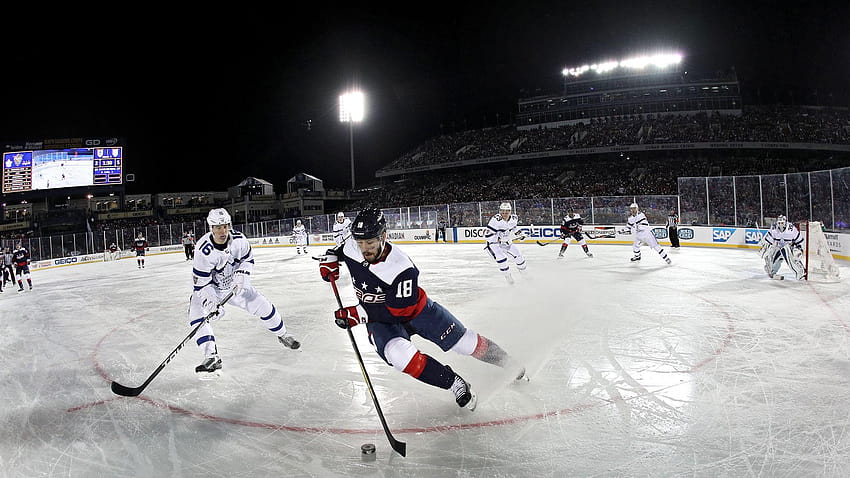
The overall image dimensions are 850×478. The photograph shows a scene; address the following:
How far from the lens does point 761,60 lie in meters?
36.9

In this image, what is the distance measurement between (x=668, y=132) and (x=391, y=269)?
36637 millimetres

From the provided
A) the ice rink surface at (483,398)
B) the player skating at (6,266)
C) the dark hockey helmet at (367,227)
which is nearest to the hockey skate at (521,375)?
the ice rink surface at (483,398)

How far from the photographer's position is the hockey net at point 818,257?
31.0ft

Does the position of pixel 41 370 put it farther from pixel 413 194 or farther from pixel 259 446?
pixel 413 194

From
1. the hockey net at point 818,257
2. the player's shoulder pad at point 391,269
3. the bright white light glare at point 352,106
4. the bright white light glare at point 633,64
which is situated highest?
the bright white light glare at point 633,64

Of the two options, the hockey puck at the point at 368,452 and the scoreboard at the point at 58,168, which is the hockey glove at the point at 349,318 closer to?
the hockey puck at the point at 368,452

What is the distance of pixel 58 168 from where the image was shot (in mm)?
25141

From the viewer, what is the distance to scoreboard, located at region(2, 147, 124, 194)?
2456 centimetres

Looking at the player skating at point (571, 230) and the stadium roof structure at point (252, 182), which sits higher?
the stadium roof structure at point (252, 182)

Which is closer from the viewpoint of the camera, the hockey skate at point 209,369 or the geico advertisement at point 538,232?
the hockey skate at point 209,369

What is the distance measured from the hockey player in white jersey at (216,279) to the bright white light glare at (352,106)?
33.3 metres

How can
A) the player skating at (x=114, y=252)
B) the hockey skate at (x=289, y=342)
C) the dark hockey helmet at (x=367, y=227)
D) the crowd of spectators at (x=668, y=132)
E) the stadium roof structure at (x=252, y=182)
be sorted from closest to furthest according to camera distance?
the dark hockey helmet at (x=367, y=227), the hockey skate at (x=289, y=342), the player skating at (x=114, y=252), the crowd of spectators at (x=668, y=132), the stadium roof structure at (x=252, y=182)

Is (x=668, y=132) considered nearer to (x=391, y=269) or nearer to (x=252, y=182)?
(x=391, y=269)

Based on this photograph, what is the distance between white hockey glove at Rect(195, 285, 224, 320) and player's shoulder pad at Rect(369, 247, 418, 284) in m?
2.55
